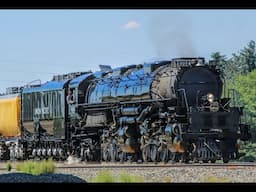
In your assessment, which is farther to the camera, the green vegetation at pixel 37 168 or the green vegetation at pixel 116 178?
the green vegetation at pixel 37 168

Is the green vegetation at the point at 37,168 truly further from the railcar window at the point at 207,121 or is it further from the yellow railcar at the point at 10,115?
the yellow railcar at the point at 10,115

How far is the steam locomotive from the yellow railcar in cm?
6

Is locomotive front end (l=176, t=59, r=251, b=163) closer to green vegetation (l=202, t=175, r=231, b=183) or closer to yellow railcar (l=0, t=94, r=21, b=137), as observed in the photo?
green vegetation (l=202, t=175, r=231, b=183)

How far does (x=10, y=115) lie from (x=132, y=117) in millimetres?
5226

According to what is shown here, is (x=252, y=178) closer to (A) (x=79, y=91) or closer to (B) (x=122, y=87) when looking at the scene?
(B) (x=122, y=87)

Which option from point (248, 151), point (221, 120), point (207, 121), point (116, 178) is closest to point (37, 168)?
point (116, 178)

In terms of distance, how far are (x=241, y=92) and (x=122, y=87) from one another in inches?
110

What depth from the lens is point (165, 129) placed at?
44.5ft

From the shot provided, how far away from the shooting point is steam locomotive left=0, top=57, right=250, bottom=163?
13.5 m

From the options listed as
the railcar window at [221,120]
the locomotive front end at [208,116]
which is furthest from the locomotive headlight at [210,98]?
the railcar window at [221,120]

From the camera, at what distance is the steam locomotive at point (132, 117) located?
13.5m

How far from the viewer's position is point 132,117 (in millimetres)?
14477

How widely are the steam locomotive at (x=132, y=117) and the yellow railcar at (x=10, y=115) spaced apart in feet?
0.21

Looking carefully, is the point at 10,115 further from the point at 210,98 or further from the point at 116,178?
the point at 116,178
